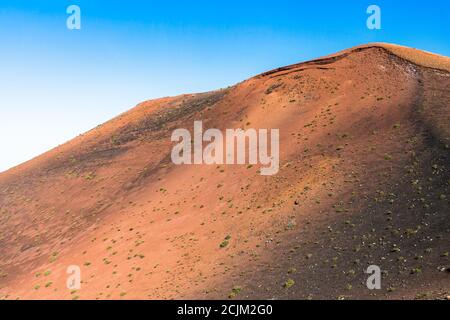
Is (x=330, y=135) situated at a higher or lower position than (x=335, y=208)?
higher

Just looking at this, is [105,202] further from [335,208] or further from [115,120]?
[115,120]

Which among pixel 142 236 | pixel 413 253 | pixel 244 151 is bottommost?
pixel 142 236

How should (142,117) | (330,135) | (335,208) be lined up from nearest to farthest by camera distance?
(335,208) < (330,135) < (142,117)

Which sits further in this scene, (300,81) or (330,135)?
(300,81)

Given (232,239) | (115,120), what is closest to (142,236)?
(232,239)

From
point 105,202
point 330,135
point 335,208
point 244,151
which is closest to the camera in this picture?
point 335,208
